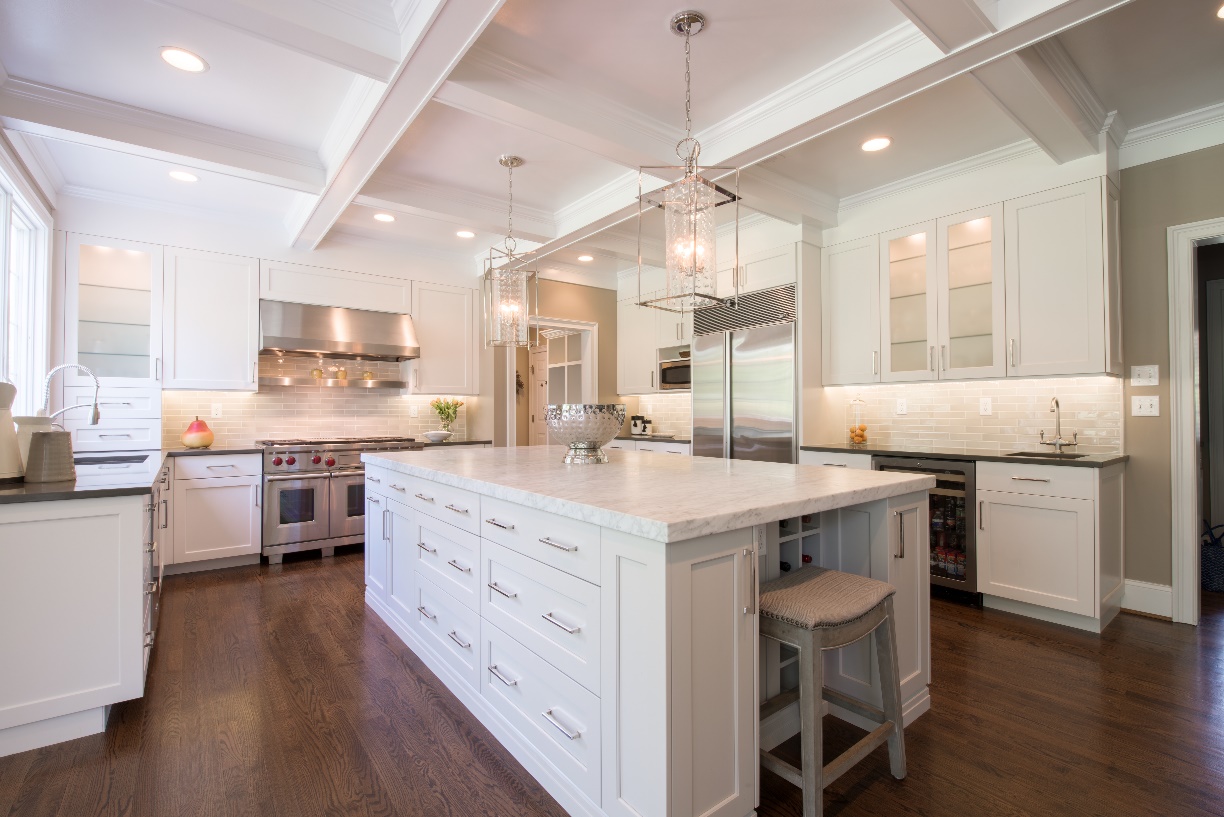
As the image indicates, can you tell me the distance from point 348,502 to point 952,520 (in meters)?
4.37

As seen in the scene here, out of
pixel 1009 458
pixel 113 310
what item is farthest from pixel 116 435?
pixel 1009 458

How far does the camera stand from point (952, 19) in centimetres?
205

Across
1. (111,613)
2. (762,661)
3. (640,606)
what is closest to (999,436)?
(762,661)

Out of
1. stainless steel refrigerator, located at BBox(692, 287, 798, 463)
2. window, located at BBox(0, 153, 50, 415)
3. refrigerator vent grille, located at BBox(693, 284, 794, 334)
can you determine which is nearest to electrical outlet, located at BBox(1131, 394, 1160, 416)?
stainless steel refrigerator, located at BBox(692, 287, 798, 463)

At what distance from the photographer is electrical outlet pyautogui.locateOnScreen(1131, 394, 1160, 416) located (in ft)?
10.6

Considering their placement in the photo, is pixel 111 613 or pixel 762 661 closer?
pixel 762 661

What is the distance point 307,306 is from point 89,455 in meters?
1.80

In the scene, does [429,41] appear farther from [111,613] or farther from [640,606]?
[111,613]

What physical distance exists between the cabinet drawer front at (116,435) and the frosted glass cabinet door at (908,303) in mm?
5315

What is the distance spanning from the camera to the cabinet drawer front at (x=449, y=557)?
7.25ft

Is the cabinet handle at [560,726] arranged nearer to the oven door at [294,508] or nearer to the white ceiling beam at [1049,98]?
the white ceiling beam at [1049,98]

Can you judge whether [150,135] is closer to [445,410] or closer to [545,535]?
[445,410]

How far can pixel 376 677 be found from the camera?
8.25ft

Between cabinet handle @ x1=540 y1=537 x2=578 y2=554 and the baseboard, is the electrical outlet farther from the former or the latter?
cabinet handle @ x1=540 y1=537 x2=578 y2=554
